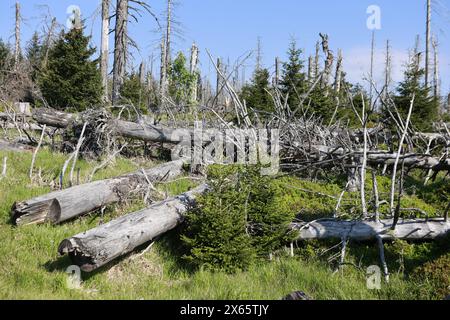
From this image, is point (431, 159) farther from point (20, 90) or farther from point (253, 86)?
point (20, 90)

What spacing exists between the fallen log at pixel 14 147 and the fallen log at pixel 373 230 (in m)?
6.93

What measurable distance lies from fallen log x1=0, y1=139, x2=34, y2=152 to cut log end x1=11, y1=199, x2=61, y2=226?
14.3ft

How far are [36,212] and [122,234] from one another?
1.53 meters

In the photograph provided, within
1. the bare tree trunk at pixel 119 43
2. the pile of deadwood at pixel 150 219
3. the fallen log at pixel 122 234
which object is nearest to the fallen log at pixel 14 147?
the pile of deadwood at pixel 150 219

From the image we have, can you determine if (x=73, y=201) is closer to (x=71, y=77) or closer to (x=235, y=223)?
(x=235, y=223)

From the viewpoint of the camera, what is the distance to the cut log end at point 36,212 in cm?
546

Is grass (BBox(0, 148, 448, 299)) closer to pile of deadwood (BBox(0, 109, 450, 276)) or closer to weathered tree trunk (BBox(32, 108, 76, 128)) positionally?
pile of deadwood (BBox(0, 109, 450, 276))

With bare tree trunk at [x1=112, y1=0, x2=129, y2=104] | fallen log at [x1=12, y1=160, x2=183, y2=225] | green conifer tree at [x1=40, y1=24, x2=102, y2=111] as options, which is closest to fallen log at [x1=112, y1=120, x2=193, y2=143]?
fallen log at [x1=12, y1=160, x2=183, y2=225]

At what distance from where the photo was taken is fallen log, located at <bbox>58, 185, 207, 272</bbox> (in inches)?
173

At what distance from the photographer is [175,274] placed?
16.6 ft
